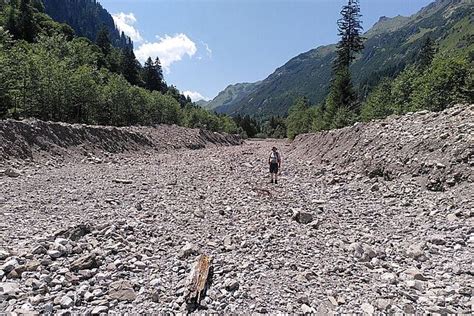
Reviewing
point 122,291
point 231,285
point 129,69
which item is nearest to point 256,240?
point 231,285

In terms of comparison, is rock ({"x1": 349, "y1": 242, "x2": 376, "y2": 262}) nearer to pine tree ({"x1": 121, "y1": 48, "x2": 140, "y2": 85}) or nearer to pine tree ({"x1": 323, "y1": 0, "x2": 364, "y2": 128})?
pine tree ({"x1": 323, "y1": 0, "x2": 364, "y2": 128})

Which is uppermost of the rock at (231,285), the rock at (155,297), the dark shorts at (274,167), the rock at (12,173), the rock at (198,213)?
the dark shorts at (274,167)

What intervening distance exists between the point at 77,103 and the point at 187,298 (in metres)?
40.9

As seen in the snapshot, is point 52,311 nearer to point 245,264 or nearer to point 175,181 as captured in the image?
point 245,264

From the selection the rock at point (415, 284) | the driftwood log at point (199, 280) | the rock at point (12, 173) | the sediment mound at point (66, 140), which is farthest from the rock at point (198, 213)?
the sediment mound at point (66, 140)

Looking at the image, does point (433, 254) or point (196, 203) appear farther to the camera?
point (196, 203)

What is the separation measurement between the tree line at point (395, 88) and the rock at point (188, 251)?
2456 cm

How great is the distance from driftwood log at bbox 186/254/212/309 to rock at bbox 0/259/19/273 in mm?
3826

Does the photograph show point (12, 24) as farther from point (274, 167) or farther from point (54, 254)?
point (54, 254)

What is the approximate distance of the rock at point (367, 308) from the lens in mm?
5918

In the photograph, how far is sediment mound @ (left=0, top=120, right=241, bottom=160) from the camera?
20280 millimetres

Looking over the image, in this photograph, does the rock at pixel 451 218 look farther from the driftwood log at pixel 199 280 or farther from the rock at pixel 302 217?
the driftwood log at pixel 199 280

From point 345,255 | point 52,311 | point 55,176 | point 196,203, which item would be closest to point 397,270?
point 345,255

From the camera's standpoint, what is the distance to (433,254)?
8078mm
